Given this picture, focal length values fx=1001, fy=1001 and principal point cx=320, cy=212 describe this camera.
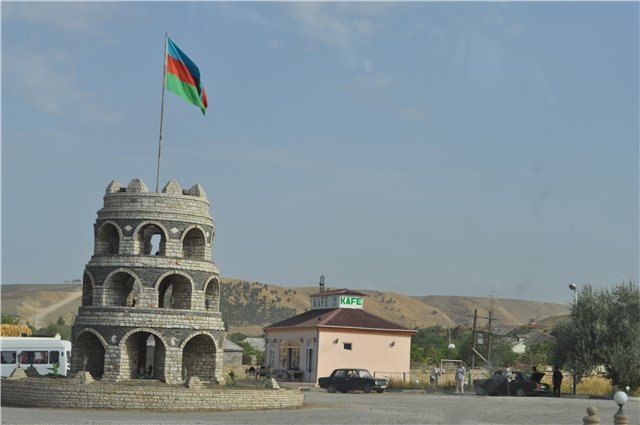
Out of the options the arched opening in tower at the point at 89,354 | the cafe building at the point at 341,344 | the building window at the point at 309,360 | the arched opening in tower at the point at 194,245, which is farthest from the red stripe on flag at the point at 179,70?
the building window at the point at 309,360

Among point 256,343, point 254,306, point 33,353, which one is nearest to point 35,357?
point 33,353

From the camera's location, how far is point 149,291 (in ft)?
116

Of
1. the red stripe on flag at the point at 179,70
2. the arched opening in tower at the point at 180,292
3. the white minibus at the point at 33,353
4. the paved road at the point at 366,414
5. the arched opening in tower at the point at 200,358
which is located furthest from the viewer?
the white minibus at the point at 33,353

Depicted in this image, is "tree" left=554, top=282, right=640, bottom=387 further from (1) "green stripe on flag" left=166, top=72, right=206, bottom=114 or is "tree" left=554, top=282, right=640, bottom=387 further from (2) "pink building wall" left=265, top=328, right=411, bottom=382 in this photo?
(1) "green stripe on flag" left=166, top=72, right=206, bottom=114

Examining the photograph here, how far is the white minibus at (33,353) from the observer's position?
47406mm

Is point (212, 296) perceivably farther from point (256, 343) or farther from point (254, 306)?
point (254, 306)

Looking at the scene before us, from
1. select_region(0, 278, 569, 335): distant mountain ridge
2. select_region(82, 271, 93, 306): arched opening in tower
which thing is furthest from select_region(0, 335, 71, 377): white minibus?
select_region(0, 278, 569, 335): distant mountain ridge

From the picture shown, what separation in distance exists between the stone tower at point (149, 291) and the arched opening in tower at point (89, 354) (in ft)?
0.12

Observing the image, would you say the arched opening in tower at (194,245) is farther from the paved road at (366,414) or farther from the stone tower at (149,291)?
the paved road at (366,414)

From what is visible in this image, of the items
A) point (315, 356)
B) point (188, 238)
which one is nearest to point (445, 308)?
point (315, 356)

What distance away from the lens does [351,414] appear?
3156 cm

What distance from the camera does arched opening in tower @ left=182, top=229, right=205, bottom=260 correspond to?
122ft

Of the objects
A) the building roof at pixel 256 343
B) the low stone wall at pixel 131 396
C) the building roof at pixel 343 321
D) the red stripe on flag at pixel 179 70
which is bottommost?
the building roof at pixel 256 343

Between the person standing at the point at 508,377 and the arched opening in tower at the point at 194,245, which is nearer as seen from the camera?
the arched opening in tower at the point at 194,245
